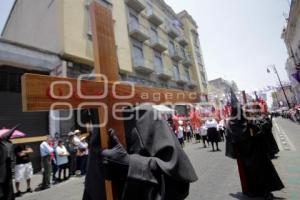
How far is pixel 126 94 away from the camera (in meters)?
1.48

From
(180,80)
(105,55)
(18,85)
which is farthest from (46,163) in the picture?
(180,80)

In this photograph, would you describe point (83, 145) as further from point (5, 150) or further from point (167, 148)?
point (167, 148)

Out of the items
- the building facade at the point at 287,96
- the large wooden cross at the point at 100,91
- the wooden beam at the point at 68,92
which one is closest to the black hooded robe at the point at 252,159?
the large wooden cross at the point at 100,91

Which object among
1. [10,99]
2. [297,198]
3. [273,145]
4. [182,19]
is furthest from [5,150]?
[182,19]

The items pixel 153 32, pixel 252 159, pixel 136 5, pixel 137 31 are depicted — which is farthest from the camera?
pixel 153 32

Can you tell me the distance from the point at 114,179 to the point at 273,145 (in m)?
7.84

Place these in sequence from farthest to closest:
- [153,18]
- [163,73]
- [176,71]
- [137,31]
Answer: [176,71] < [153,18] < [163,73] < [137,31]

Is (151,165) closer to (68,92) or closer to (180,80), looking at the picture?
(68,92)

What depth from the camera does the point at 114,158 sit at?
3.94ft

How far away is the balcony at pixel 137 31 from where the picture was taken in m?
19.0

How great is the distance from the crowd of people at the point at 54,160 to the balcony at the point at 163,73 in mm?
12696

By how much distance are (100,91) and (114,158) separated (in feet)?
1.28

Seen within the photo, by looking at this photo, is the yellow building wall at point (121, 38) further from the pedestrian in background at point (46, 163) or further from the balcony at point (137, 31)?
the pedestrian in background at point (46, 163)

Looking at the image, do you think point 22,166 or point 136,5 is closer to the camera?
point 22,166
